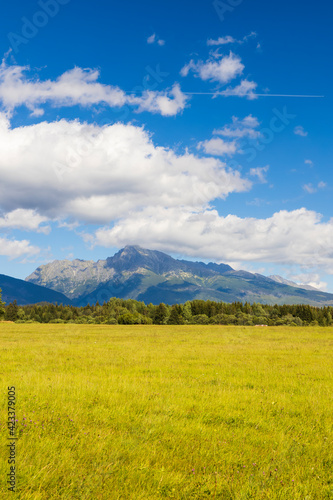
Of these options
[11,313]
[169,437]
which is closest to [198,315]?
[11,313]

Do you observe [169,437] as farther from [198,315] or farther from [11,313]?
[11,313]

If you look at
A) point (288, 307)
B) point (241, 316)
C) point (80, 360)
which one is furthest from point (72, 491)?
point (288, 307)

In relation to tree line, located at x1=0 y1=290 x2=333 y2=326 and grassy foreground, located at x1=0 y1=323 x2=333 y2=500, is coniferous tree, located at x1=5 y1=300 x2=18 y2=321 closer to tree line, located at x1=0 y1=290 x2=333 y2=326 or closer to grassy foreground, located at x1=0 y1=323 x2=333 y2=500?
tree line, located at x1=0 y1=290 x2=333 y2=326

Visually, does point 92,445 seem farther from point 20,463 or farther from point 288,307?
point 288,307

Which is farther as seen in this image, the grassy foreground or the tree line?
the tree line

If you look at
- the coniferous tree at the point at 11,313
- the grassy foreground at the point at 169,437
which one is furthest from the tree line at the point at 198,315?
the grassy foreground at the point at 169,437

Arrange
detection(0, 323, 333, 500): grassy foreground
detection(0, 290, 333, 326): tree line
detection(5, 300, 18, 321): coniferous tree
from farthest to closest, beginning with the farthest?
detection(5, 300, 18, 321): coniferous tree
detection(0, 290, 333, 326): tree line
detection(0, 323, 333, 500): grassy foreground

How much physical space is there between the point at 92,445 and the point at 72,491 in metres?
1.51

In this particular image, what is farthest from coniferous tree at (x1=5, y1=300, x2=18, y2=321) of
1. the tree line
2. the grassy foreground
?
the grassy foreground

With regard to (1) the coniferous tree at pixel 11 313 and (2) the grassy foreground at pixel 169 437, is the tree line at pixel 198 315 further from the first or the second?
(2) the grassy foreground at pixel 169 437

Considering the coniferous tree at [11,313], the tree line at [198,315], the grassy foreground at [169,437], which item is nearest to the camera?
the grassy foreground at [169,437]

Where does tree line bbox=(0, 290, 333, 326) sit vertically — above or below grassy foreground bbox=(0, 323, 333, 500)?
below

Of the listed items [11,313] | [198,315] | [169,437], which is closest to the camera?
[169,437]

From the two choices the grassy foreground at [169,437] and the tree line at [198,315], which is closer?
the grassy foreground at [169,437]
